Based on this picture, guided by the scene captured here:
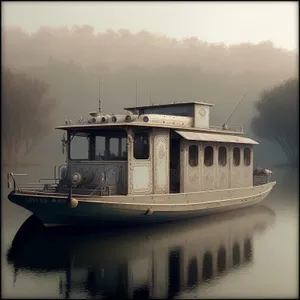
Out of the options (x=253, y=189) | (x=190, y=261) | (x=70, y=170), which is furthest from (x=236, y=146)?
(x=190, y=261)

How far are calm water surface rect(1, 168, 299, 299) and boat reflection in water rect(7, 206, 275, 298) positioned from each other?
0.03 metres

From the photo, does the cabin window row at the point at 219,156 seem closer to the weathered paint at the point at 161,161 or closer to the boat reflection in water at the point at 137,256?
the weathered paint at the point at 161,161

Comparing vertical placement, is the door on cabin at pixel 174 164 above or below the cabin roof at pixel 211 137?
below

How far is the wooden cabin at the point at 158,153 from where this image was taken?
19.7m

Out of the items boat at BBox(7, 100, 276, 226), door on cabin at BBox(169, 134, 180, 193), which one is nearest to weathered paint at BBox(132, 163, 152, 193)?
boat at BBox(7, 100, 276, 226)

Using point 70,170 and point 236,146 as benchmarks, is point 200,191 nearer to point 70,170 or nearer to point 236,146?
point 236,146

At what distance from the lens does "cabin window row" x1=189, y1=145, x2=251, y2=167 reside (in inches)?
903

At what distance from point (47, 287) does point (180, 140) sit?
37.9ft

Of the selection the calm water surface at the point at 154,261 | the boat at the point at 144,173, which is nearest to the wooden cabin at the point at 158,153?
the boat at the point at 144,173

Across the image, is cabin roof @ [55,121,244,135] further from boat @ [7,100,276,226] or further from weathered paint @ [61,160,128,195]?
weathered paint @ [61,160,128,195]

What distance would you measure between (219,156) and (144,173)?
6638mm

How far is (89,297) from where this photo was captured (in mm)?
12031

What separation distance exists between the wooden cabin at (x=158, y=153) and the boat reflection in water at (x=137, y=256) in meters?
2.24

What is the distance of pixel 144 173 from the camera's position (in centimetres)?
2011
